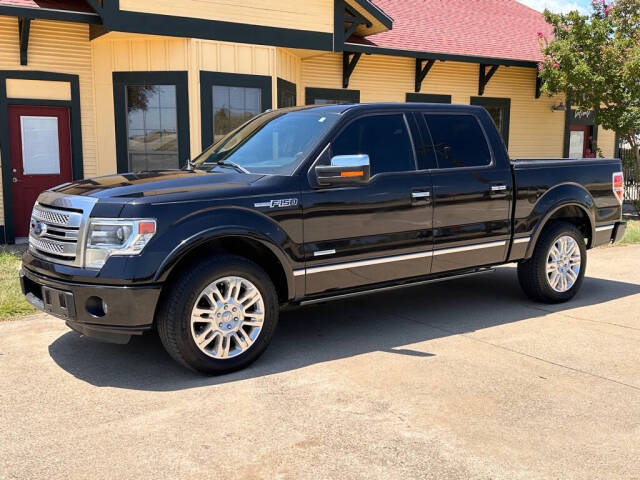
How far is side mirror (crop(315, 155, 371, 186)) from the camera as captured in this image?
15.7ft

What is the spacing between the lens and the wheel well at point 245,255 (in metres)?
4.56

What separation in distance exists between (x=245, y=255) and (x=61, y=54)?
7.48 m

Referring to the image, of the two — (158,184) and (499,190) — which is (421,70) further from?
(158,184)

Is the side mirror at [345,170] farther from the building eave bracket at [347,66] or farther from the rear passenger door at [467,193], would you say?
the building eave bracket at [347,66]

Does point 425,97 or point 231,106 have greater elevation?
point 425,97

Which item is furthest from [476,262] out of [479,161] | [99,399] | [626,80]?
[626,80]

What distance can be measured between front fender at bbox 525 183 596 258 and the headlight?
380 cm

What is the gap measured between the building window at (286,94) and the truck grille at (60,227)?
766cm

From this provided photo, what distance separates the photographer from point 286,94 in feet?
40.8

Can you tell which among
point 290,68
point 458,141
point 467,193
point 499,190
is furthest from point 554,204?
point 290,68

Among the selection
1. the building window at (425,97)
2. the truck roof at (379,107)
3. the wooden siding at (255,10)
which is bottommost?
the truck roof at (379,107)

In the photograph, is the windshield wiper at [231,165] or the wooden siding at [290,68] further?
the wooden siding at [290,68]

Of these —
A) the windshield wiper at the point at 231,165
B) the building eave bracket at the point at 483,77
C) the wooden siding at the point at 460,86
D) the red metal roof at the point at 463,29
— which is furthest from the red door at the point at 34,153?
the building eave bracket at the point at 483,77

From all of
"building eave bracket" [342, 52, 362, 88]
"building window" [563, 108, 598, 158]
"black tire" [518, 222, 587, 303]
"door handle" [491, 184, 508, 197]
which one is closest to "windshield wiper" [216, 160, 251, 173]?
"door handle" [491, 184, 508, 197]
